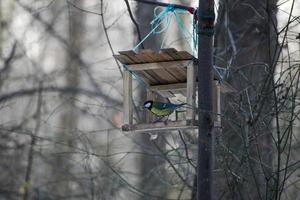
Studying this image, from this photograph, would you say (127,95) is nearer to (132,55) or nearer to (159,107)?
(159,107)

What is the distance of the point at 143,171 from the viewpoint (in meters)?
7.64

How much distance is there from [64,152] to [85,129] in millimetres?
302

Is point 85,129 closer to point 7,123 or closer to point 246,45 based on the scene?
point 7,123

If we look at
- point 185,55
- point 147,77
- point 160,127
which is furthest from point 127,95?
point 185,55

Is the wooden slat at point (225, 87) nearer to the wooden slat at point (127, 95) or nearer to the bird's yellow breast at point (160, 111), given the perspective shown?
the bird's yellow breast at point (160, 111)

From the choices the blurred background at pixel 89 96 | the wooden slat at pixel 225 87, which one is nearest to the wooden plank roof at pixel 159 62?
the wooden slat at pixel 225 87

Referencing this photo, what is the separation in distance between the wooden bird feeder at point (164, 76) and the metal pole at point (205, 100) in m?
0.44

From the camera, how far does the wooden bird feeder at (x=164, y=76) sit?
4.39 meters

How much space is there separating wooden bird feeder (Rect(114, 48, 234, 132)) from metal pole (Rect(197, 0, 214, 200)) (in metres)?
0.44

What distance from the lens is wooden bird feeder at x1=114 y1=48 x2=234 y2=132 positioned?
4387 mm

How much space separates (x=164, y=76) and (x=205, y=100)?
932 millimetres

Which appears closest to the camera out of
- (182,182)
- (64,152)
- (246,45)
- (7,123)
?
(246,45)

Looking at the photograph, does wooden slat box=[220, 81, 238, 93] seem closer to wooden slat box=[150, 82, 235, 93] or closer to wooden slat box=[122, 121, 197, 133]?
wooden slat box=[150, 82, 235, 93]

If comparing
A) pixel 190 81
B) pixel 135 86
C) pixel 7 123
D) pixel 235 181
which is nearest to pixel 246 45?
pixel 135 86
